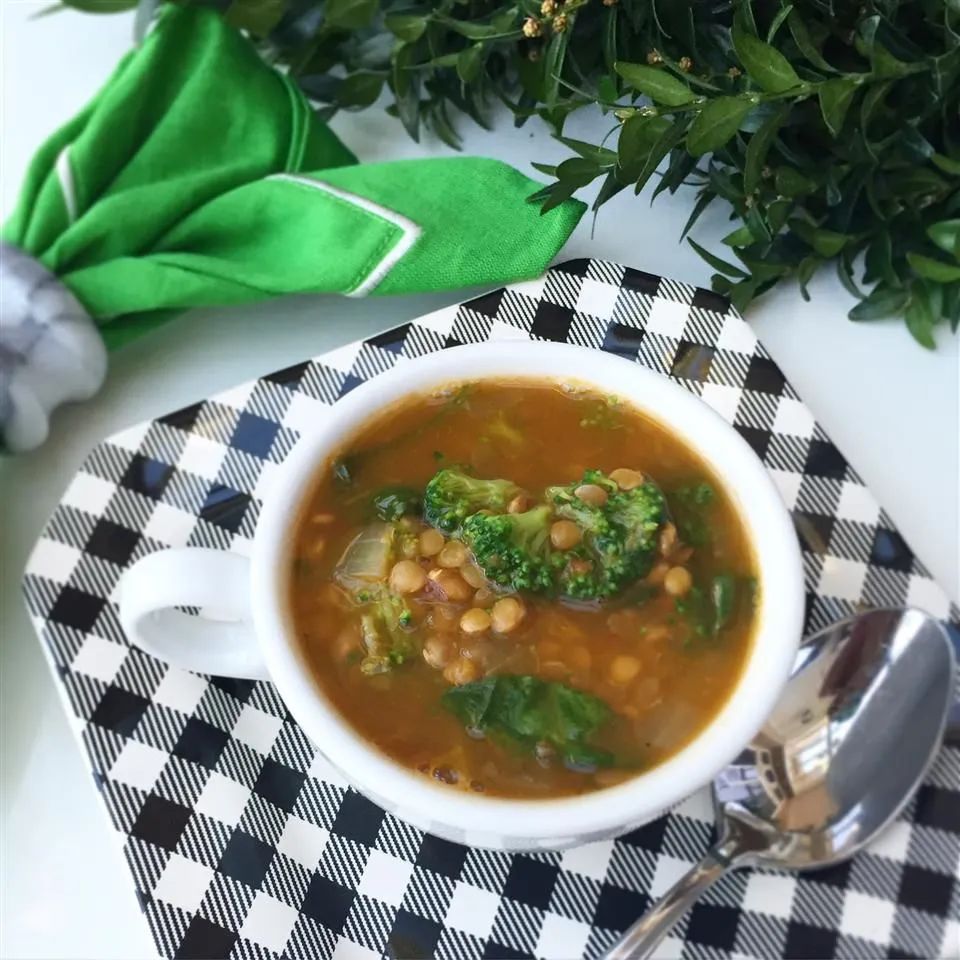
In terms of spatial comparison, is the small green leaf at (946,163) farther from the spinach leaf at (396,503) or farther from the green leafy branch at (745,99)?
the spinach leaf at (396,503)

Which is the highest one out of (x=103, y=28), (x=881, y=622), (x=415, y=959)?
(x=103, y=28)

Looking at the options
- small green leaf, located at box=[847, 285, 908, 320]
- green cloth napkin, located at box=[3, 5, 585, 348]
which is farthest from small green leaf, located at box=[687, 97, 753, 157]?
small green leaf, located at box=[847, 285, 908, 320]

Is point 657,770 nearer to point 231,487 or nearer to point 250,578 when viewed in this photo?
point 250,578

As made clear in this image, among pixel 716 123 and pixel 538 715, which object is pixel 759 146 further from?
pixel 538 715

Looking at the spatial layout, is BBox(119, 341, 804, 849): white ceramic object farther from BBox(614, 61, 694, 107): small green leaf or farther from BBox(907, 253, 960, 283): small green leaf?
BBox(907, 253, 960, 283): small green leaf

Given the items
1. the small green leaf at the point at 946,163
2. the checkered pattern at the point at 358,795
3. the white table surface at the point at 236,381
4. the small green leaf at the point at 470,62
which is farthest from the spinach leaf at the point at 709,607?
the small green leaf at the point at 470,62

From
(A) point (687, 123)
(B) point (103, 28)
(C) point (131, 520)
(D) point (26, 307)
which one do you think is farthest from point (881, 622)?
(B) point (103, 28)
